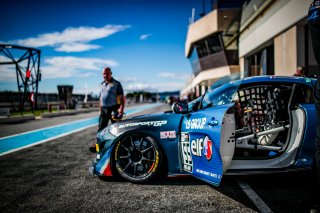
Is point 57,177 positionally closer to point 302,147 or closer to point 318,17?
point 302,147

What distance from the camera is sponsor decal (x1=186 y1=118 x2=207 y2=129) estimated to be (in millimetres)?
3000

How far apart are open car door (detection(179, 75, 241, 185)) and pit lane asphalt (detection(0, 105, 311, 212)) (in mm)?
307

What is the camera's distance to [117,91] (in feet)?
18.4

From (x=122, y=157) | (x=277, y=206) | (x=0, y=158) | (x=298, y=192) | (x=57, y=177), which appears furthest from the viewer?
(x=0, y=158)

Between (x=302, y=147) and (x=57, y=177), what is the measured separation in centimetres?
347

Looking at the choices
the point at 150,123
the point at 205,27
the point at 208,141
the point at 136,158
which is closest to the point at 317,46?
the point at 208,141

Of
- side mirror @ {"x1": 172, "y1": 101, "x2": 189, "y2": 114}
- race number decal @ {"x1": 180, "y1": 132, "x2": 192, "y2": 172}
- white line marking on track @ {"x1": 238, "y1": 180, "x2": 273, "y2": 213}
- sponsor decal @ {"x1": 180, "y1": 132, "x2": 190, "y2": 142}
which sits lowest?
white line marking on track @ {"x1": 238, "y1": 180, "x2": 273, "y2": 213}

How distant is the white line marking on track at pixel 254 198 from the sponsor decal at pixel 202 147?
691 mm

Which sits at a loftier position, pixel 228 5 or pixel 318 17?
pixel 228 5

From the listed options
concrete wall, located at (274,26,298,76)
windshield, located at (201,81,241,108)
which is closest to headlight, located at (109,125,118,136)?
windshield, located at (201,81,241,108)

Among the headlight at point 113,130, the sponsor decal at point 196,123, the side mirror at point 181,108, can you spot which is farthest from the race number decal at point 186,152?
the headlight at point 113,130

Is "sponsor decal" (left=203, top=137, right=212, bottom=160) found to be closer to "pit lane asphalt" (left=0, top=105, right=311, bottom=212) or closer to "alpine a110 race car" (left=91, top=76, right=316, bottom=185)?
"alpine a110 race car" (left=91, top=76, right=316, bottom=185)

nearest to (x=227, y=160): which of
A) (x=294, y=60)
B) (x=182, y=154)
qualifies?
(x=182, y=154)

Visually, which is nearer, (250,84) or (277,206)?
(277,206)
